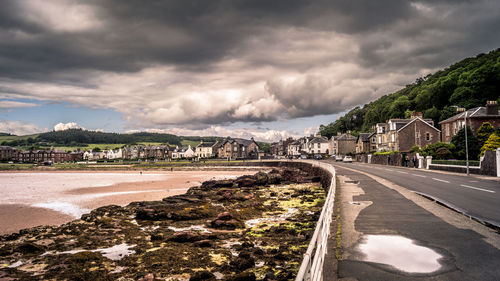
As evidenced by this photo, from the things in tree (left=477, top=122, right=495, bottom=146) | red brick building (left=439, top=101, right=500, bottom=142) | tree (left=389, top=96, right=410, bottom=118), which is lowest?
tree (left=477, top=122, right=495, bottom=146)

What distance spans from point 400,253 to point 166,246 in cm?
818

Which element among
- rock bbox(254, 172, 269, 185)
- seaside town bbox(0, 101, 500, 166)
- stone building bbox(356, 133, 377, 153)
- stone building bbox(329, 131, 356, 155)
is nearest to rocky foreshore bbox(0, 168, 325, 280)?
rock bbox(254, 172, 269, 185)

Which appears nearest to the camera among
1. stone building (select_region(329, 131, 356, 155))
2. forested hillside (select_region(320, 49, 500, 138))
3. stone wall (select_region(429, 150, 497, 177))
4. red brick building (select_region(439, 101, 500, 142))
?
stone wall (select_region(429, 150, 497, 177))

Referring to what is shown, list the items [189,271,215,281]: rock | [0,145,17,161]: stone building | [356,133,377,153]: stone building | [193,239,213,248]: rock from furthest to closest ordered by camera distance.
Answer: [0,145,17,161]: stone building < [356,133,377,153]: stone building < [193,239,213,248]: rock < [189,271,215,281]: rock

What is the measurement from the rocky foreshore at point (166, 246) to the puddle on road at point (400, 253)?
208 cm

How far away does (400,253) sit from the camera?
285 inches

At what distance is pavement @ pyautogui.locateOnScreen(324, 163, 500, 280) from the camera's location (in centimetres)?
610

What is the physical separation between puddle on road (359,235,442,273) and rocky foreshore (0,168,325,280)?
2.08m

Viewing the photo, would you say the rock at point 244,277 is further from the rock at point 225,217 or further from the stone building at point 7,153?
the stone building at point 7,153

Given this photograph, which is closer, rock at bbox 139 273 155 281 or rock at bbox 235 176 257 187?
rock at bbox 139 273 155 281

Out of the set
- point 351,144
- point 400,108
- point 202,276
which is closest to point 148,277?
point 202,276

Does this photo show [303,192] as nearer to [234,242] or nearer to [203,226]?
[203,226]

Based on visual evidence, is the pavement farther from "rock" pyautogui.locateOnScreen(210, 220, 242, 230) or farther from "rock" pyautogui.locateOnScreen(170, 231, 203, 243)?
"rock" pyautogui.locateOnScreen(170, 231, 203, 243)

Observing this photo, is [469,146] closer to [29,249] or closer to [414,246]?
[414,246]
